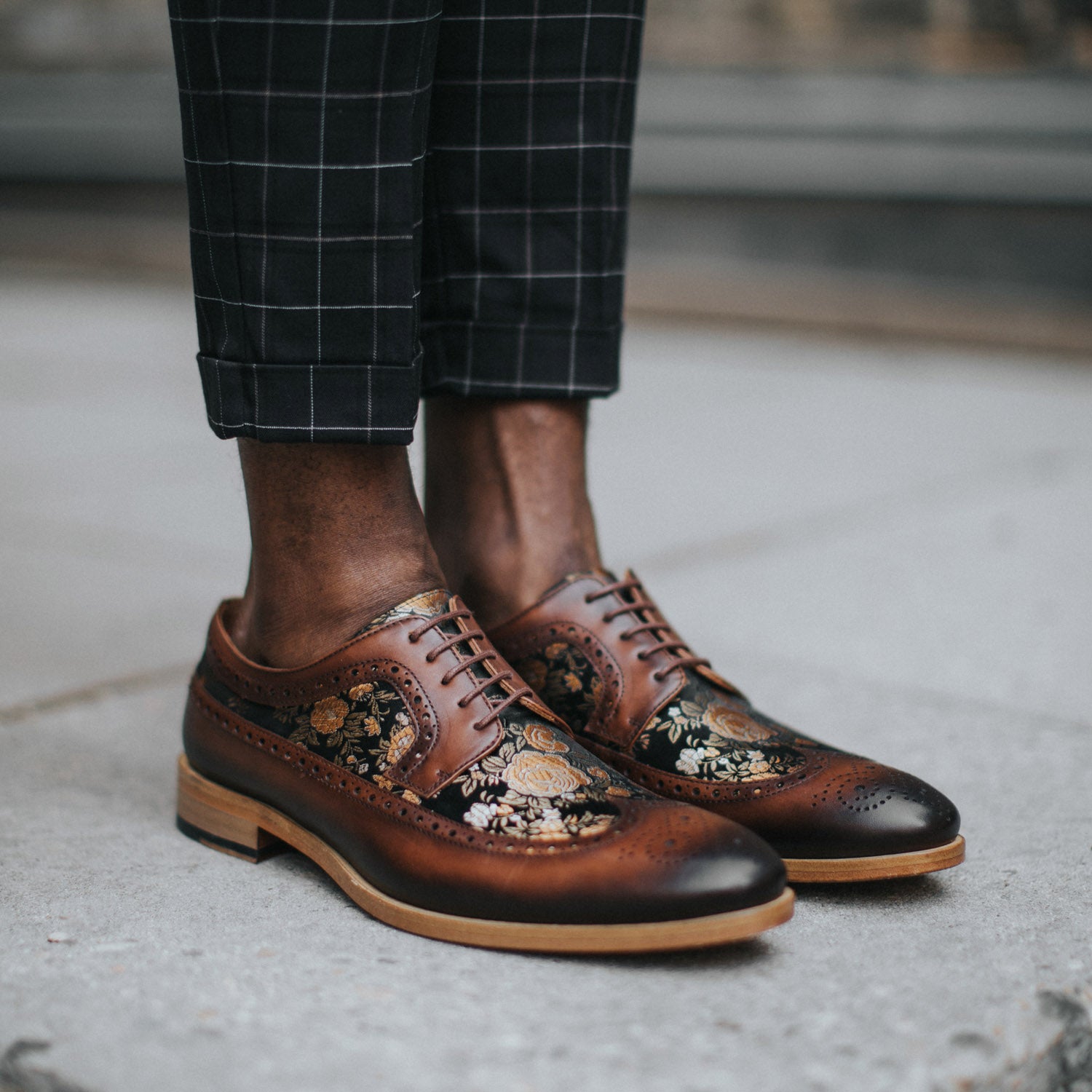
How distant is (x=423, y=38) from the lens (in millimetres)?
749

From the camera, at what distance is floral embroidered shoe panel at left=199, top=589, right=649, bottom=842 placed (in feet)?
2.34

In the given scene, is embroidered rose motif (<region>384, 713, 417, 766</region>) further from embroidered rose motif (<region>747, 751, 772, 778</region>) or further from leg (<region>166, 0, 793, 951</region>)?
embroidered rose motif (<region>747, 751, 772, 778</region>)

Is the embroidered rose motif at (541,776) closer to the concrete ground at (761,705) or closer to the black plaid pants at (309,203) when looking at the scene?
the concrete ground at (761,705)

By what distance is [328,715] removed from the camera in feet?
2.56

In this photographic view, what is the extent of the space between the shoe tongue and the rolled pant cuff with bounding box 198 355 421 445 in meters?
0.10

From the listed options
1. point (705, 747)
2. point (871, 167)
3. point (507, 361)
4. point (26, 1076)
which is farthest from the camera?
point (871, 167)

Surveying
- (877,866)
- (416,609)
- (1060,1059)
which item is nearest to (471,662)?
(416,609)

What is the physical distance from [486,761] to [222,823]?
22 centimetres

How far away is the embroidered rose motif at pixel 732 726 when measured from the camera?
0.81 metres

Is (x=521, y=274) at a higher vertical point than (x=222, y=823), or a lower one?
higher

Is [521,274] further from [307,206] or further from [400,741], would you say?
[400,741]

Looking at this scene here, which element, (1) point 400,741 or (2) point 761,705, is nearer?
(1) point 400,741

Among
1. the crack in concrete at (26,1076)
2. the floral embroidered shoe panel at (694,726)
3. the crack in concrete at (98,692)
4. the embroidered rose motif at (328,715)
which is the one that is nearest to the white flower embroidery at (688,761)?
the floral embroidered shoe panel at (694,726)

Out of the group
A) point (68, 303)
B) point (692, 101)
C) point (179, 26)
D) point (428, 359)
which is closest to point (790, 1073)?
point (428, 359)
